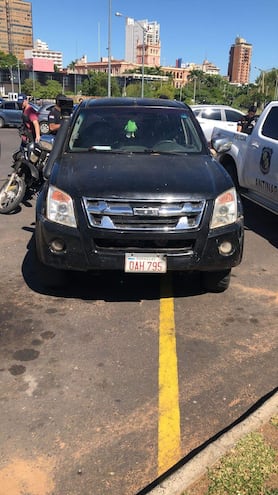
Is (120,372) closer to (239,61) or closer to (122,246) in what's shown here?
(122,246)

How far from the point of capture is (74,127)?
5027 millimetres

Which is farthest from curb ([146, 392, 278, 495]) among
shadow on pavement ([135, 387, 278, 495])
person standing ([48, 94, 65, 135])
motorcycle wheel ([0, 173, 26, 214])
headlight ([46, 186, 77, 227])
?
person standing ([48, 94, 65, 135])

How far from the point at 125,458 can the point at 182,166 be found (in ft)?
8.74

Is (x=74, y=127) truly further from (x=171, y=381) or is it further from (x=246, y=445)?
(x=246, y=445)

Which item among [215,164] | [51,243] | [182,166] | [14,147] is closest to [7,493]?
[51,243]

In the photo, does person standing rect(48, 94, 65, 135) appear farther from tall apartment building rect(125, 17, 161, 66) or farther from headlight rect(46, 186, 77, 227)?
tall apartment building rect(125, 17, 161, 66)

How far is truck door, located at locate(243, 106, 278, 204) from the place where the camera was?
6477 mm

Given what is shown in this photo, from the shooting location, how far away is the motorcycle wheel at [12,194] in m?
7.41

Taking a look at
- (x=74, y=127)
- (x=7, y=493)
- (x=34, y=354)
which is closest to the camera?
(x=7, y=493)

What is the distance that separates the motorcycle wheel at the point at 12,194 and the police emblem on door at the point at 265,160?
365cm

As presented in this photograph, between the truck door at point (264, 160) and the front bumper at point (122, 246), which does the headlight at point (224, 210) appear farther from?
the truck door at point (264, 160)

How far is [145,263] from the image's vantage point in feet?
12.5

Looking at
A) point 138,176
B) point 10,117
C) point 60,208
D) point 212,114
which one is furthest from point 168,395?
point 10,117

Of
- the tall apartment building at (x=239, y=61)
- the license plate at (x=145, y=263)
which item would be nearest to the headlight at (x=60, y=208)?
the license plate at (x=145, y=263)
